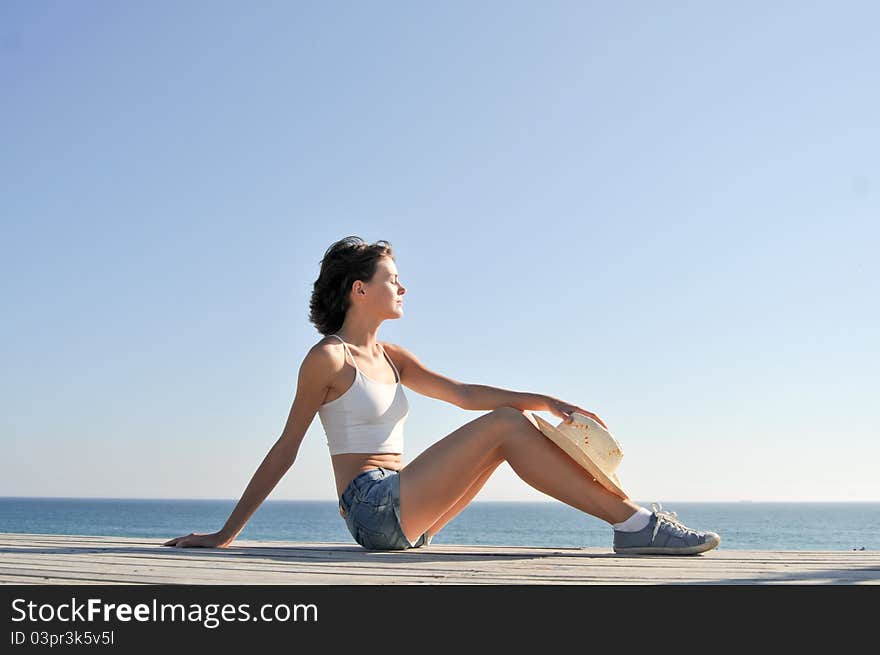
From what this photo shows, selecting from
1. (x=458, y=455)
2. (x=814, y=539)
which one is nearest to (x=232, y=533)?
(x=458, y=455)

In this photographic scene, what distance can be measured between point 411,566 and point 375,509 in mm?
789

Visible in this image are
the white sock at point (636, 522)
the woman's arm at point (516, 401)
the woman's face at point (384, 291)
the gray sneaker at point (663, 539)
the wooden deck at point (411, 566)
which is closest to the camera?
the wooden deck at point (411, 566)

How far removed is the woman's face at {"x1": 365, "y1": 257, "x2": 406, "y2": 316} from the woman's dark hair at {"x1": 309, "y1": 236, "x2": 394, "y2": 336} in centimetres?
3

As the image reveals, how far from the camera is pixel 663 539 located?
3.82 meters

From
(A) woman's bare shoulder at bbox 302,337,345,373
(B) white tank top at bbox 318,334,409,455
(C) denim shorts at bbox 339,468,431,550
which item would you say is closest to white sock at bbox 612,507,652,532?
(C) denim shorts at bbox 339,468,431,550

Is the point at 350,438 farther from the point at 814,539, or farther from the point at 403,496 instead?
the point at 814,539

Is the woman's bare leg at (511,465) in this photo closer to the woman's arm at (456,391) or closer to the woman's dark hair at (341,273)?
the woman's arm at (456,391)

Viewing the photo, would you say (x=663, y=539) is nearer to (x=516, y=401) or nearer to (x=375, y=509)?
(x=516, y=401)

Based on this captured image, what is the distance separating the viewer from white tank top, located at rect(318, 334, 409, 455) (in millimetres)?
4242

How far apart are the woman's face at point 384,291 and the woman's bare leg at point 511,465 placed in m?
0.83

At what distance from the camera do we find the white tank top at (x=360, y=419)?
4.24m

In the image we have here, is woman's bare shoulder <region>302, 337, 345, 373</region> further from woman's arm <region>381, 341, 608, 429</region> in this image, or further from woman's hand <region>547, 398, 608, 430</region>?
woman's hand <region>547, 398, 608, 430</region>

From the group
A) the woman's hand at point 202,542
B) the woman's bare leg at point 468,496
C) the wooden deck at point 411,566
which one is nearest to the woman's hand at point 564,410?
the woman's bare leg at point 468,496
